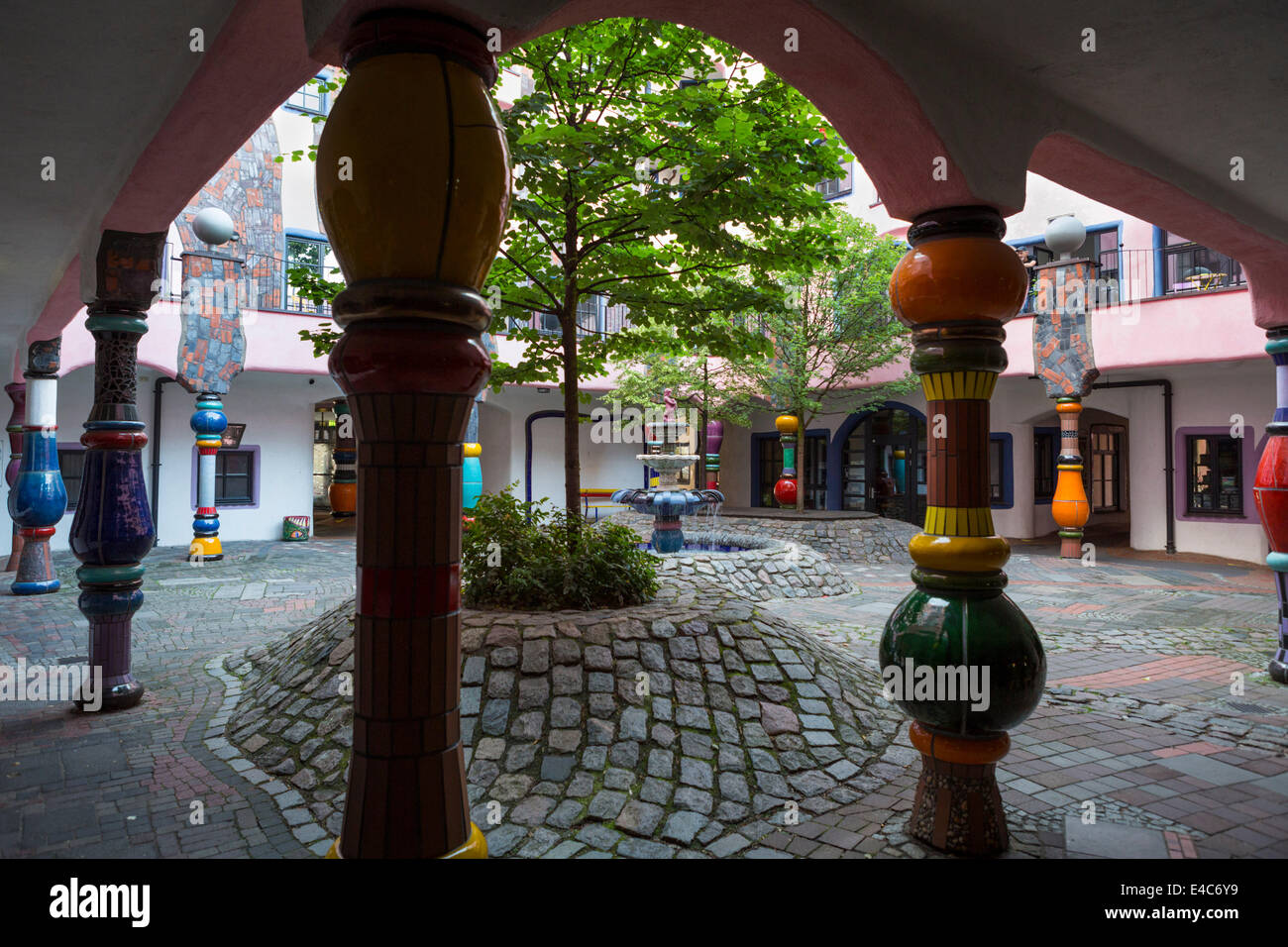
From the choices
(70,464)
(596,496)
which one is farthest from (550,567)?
(596,496)

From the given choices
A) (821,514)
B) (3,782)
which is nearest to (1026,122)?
(3,782)

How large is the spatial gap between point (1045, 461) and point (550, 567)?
54.0ft

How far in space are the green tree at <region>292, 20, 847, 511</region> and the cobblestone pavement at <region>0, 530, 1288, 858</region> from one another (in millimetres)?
1816

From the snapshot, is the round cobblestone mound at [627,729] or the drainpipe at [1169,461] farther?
the drainpipe at [1169,461]

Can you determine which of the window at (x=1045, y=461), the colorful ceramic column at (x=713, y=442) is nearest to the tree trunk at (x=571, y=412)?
the colorful ceramic column at (x=713, y=442)

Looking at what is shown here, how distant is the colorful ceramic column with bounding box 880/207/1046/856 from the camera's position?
2.81 m

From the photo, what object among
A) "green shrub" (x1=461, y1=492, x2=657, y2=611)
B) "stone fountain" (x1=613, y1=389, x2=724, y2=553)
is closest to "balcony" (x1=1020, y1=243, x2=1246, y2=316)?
"stone fountain" (x1=613, y1=389, x2=724, y2=553)

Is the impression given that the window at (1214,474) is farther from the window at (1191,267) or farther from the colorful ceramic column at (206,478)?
the colorful ceramic column at (206,478)

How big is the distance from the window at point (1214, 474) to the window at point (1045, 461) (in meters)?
3.65

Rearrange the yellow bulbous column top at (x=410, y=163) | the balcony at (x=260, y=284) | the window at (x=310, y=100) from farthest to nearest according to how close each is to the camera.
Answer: the window at (x=310, y=100) < the balcony at (x=260, y=284) < the yellow bulbous column top at (x=410, y=163)

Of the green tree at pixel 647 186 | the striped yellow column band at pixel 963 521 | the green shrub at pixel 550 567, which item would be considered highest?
the green tree at pixel 647 186

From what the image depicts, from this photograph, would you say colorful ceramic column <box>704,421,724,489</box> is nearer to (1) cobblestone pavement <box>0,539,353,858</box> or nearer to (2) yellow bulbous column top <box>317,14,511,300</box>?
(1) cobblestone pavement <box>0,539,353,858</box>

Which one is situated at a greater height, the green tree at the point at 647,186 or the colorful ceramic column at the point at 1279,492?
the green tree at the point at 647,186

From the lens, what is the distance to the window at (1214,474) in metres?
13.6
